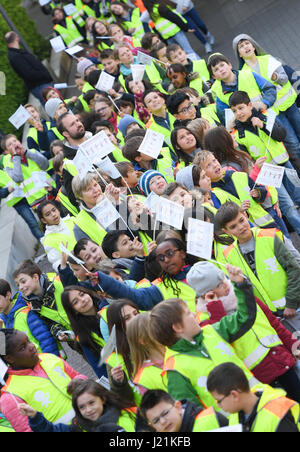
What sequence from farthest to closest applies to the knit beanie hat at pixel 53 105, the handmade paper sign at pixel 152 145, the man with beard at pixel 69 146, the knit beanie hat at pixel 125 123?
the knit beanie hat at pixel 53 105 → the knit beanie hat at pixel 125 123 → the man with beard at pixel 69 146 → the handmade paper sign at pixel 152 145

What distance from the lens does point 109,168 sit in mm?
6254

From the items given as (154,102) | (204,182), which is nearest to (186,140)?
(204,182)

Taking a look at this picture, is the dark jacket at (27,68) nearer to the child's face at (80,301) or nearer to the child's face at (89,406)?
the child's face at (80,301)

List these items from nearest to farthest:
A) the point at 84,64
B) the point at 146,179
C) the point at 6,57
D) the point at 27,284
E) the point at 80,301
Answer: the point at 80,301
the point at 27,284
the point at 146,179
the point at 84,64
the point at 6,57

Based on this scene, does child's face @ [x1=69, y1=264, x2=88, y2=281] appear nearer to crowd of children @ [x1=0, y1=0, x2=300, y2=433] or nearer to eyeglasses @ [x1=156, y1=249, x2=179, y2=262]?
crowd of children @ [x1=0, y1=0, x2=300, y2=433]

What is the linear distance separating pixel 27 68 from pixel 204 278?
858 centimetres

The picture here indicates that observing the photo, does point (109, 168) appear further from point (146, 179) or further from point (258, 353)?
point (258, 353)

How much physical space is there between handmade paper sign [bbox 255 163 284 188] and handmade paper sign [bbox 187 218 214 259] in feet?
3.59

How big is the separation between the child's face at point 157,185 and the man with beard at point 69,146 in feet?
5.04

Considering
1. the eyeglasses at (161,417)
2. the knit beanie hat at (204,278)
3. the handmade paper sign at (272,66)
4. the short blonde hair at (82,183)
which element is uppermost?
the short blonde hair at (82,183)

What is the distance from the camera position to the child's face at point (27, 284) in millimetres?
5797

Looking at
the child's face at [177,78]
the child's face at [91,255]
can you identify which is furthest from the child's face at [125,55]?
the child's face at [91,255]

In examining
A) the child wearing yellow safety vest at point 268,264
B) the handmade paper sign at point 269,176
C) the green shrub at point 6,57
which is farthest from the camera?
the green shrub at point 6,57
